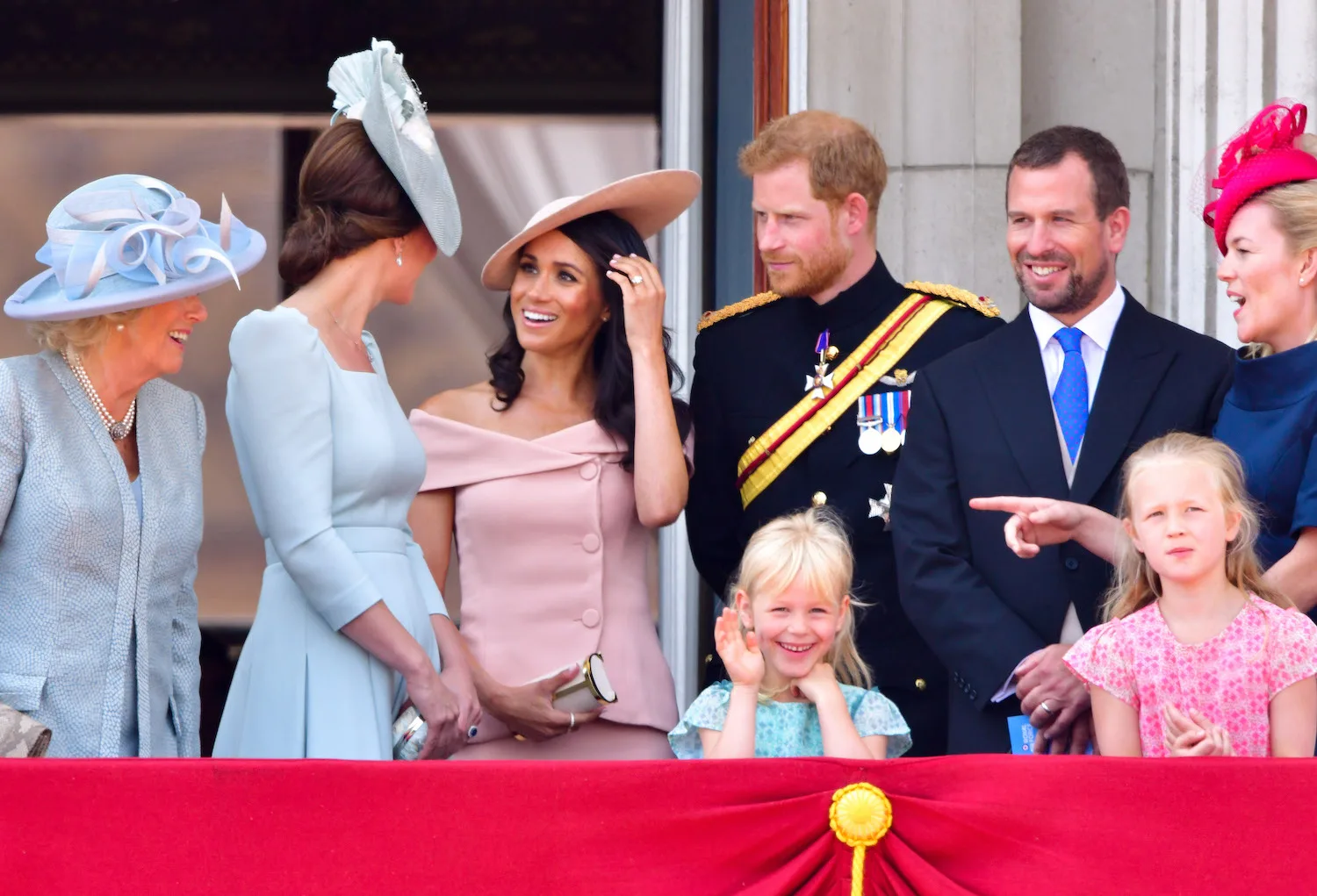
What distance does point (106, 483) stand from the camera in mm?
2814

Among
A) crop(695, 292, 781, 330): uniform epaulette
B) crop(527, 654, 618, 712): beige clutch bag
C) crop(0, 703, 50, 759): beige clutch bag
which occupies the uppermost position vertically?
crop(695, 292, 781, 330): uniform epaulette

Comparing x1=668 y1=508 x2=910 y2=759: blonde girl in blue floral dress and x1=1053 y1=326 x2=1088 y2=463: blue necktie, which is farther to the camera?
x1=1053 y1=326 x2=1088 y2=463: blue necktie

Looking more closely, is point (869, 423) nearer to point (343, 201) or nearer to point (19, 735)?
point (343, 201)

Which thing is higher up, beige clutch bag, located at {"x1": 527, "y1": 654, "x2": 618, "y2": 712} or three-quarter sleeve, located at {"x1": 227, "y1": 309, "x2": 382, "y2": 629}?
three-quarter sleeve, located at {"x1": 227, "y1": 309, "x2": 382, "y2": 629}

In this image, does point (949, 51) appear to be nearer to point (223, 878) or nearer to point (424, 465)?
point (424, 465)

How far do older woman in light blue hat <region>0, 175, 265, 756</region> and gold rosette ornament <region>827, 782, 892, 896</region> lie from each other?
1.08m

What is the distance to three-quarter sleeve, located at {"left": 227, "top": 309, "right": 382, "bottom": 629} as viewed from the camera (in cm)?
291

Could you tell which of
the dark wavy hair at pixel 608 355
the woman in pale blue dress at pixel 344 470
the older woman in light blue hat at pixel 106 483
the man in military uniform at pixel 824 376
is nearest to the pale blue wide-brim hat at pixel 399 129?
the woman in pale blue dress at pixel 344 470

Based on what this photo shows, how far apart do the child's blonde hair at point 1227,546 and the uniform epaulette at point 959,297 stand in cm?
82

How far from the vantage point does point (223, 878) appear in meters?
2.34

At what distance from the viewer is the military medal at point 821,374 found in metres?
3.67

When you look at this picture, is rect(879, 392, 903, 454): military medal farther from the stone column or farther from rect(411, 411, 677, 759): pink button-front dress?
the stone column

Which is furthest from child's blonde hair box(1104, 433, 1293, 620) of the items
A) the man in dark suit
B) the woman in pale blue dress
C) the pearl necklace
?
the pearl necklace

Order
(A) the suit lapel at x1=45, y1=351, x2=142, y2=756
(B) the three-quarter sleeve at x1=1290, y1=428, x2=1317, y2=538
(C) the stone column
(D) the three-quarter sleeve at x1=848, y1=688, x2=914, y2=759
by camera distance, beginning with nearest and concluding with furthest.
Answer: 1. (A) the suit lapel at x1=45, y1=351, x2=142, y2=756
2. (B) the three-quarter sleeve at x1=1290, y1=428, x2=1317, y2=538
3. (D) the three-quarter sleeve at x1=848, y1=688, x2=914, y2=759
4. (C) the stone column
